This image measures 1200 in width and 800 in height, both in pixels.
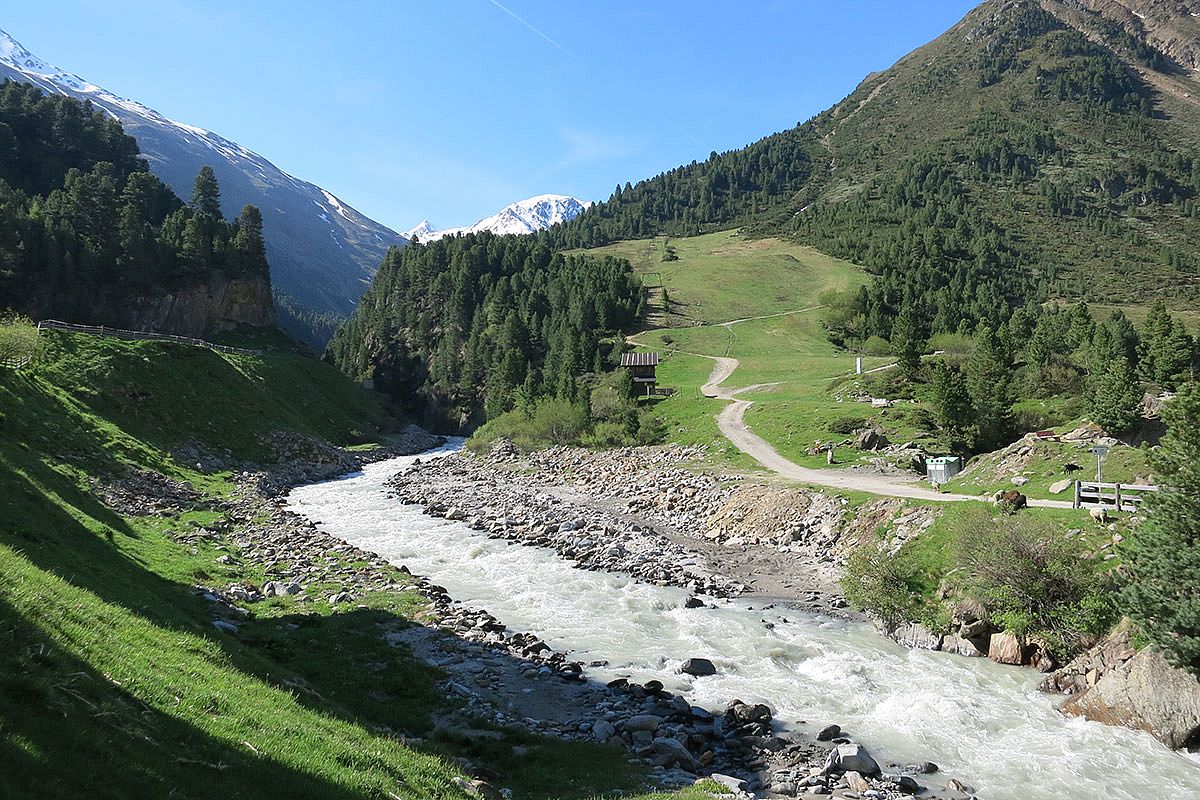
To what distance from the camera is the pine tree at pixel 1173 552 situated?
54.6 feet

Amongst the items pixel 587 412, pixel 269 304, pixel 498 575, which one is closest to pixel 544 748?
pixel 498 575

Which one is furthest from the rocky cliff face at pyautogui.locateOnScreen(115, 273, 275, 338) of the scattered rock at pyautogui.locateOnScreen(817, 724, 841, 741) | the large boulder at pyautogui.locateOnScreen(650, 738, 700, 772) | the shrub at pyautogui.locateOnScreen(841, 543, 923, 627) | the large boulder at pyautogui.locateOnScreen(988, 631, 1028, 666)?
the large boulder at pyautogui.locateOnScreen(988, 631, 1028, 666)

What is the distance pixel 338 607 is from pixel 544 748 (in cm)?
1236

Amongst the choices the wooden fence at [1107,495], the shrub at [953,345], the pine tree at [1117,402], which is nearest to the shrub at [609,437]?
the pine tree at [1117,402]

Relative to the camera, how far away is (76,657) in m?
10.2

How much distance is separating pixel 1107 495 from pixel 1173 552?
34.8 feet

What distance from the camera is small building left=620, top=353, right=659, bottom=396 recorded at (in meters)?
92.3

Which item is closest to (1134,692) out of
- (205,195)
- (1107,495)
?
(1107,495)

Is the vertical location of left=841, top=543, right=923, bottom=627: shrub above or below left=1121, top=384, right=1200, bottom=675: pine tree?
below

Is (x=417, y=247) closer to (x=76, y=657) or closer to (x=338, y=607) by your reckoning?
(x=338, y=607)

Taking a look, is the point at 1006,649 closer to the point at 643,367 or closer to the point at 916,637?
the point at 916,637

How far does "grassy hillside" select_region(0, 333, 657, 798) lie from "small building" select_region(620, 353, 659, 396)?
64312 mm

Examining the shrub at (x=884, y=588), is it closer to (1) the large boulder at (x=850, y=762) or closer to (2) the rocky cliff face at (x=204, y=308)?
(1) the large boulder at (x=850, y=762)

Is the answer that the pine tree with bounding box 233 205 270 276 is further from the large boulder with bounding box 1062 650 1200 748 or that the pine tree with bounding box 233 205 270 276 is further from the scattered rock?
the large boulder with bounding box 1062 650 1200 748
